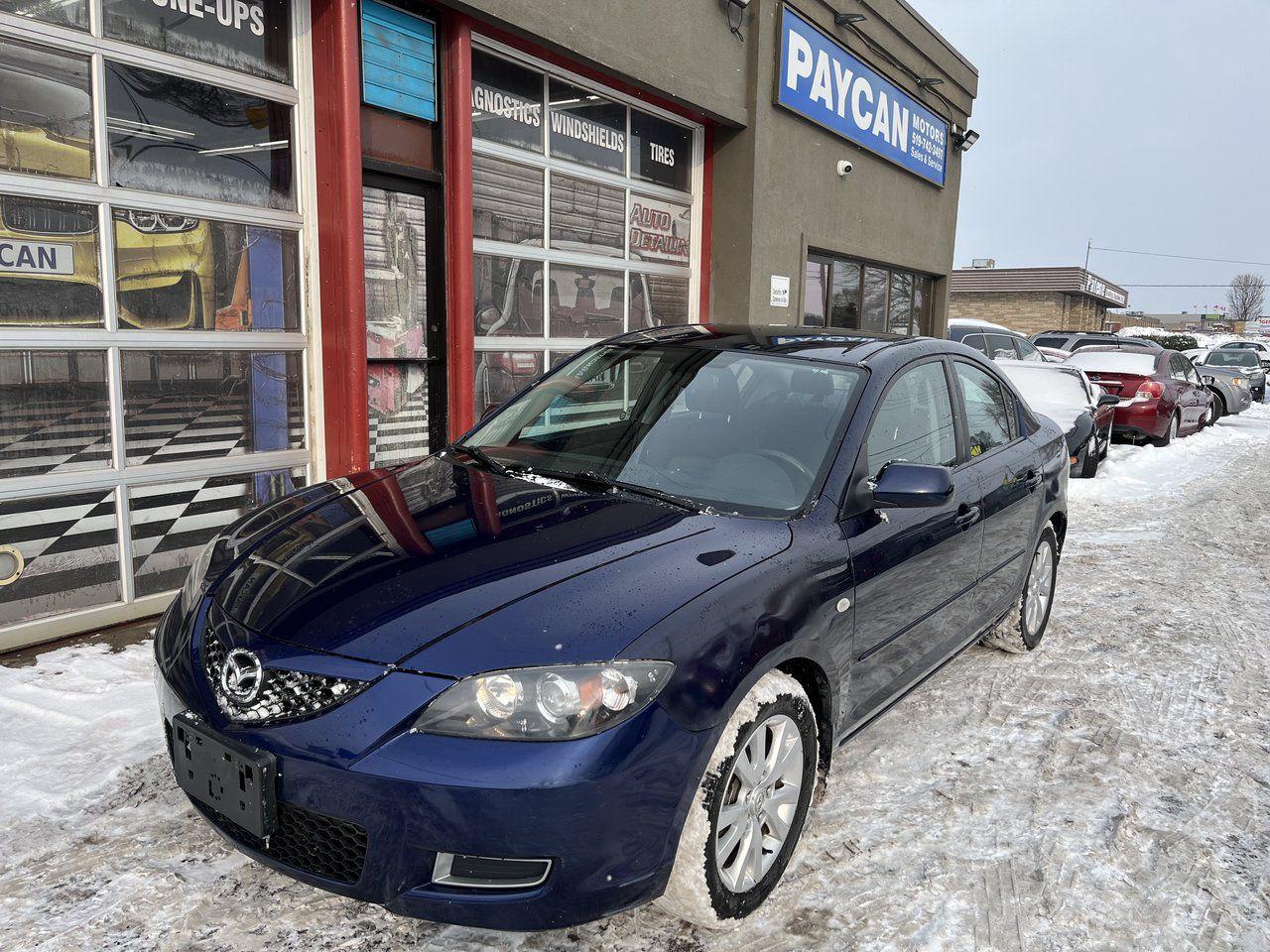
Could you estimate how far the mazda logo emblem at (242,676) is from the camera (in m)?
2.21

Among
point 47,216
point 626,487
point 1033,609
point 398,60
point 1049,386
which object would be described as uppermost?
point 398,60

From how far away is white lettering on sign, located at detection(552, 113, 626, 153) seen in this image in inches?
294

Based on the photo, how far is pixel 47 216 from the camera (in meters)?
4.36

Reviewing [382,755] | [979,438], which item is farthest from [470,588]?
[979,438]

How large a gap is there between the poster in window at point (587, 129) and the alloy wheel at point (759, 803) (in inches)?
235

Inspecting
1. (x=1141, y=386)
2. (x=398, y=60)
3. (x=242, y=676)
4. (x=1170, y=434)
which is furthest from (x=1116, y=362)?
(x=242, y=676)

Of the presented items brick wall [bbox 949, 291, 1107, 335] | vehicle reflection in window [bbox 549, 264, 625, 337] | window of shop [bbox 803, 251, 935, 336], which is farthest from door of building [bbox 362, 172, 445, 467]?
brick wall [bbox 949, 291, 1107, 335]

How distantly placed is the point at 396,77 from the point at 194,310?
201 cm

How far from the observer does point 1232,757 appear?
12.1 feet

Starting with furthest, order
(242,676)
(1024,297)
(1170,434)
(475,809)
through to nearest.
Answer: (1024,297) < (1170,434) < (242,676) < (475,809)

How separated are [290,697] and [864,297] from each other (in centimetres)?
1155

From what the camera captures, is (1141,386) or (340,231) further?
(1141,386)

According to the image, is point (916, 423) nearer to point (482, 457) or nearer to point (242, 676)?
point (482, 457)

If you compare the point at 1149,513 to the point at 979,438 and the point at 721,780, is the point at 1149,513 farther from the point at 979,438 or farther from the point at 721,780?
the point at 721,780
